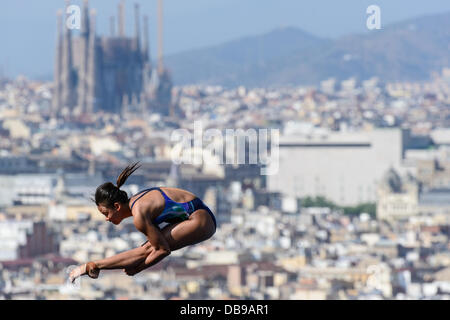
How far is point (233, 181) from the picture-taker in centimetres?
4459

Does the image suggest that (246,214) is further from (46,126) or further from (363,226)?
(46,126)

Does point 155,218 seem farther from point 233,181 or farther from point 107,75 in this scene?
point 107,75

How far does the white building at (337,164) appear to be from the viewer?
143 feet

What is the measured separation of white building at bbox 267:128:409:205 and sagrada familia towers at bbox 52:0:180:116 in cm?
1984

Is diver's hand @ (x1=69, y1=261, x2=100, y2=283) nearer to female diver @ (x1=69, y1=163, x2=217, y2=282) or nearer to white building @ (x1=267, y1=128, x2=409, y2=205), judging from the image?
female diver @ (x1=69, y1=163, x2=217, y2=282)

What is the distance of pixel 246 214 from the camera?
37062 mm

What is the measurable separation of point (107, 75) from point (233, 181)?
79.1ft

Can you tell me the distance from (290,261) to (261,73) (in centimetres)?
5196

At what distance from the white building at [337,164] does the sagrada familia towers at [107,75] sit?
19.8 meters

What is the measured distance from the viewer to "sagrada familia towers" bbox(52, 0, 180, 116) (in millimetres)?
66875

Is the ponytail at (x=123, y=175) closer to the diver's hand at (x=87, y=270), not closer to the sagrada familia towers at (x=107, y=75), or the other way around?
the diver's hand at (x=87, y=270)

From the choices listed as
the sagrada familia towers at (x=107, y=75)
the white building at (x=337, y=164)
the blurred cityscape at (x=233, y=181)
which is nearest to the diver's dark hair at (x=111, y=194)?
the blurred cityscape at (x=233, y=181)

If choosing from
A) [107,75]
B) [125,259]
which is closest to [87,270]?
[125,259]

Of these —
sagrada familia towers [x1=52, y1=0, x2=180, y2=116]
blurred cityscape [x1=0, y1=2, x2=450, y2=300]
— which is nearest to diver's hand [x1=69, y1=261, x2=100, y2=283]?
blurred cityscape [x1=0, y1=2, x2=450, y2=300]
